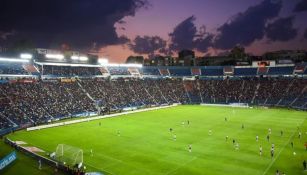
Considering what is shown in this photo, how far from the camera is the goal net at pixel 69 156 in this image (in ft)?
105

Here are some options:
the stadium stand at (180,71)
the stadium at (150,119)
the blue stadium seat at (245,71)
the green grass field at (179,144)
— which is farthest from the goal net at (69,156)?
the blue stadium seat at (245,71)

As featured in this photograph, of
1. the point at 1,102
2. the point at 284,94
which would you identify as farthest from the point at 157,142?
the point at 284,94

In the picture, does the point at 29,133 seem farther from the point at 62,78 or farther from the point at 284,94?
the point at 284,94

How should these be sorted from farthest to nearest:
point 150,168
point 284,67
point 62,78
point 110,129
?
point 284,67 → point 62,78 → point 110,129 → point 150,168

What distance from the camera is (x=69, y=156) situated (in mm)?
33031

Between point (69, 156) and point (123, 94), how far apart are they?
197 feet

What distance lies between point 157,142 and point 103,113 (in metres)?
33.6

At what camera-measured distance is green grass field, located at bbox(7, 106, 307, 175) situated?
31092 millimetres

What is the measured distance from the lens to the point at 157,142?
42.6 m

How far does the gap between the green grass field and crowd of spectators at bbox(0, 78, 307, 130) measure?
11.4 metres

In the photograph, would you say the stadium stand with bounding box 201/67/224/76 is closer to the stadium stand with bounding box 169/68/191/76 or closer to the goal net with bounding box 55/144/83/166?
the stadium stand with bounding box 169/68/191/76

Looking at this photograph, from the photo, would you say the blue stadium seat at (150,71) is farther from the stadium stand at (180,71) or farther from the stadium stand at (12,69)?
the stadium stand at (12,69)

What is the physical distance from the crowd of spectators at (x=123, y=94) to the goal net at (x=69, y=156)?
81.8ft

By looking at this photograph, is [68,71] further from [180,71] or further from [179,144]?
[179,144]
